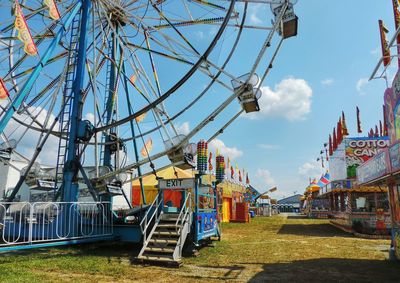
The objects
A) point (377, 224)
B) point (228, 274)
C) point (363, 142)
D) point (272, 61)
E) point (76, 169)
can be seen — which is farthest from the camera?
point (363, 142)

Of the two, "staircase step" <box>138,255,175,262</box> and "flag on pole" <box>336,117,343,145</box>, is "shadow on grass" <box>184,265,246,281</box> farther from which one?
"flag on pole" <box>336,117,343,145</box>

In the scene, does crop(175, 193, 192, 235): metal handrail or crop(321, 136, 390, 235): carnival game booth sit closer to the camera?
crop(175, 193, 192, 235): metal handrail

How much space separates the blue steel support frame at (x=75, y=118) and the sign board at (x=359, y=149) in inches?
801

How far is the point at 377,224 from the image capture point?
19156 millimetres

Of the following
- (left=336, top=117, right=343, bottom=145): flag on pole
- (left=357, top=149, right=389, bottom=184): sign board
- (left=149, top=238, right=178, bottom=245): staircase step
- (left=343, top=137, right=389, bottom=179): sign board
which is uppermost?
(left=336, top=117, right=343, bottom=145): flag on pole

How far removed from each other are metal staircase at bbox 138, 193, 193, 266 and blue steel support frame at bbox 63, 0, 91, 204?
3043 mm

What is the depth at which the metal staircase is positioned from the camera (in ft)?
32.0

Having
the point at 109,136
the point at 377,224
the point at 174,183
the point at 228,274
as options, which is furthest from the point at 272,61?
the point at 377,224

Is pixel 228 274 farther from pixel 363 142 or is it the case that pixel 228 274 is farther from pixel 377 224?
pixel 363 142

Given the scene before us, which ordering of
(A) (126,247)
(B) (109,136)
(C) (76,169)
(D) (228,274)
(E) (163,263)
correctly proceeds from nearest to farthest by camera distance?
(D) (228,274)
(E) (163,263)
(C) (76,169)
(A) (126,247)
(B) (109,136)

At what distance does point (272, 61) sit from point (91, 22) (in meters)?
8.37

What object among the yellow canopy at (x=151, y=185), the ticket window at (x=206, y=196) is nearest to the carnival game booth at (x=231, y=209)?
the yellow canopy at (x=151, y=185)

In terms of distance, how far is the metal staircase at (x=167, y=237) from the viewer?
9748 millimetres

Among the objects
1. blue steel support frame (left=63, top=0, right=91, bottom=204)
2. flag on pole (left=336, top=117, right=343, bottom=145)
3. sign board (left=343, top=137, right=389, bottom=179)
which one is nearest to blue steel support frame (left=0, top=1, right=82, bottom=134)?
blue steel support frame (left=63, top=0, right=91, bottom=204)
